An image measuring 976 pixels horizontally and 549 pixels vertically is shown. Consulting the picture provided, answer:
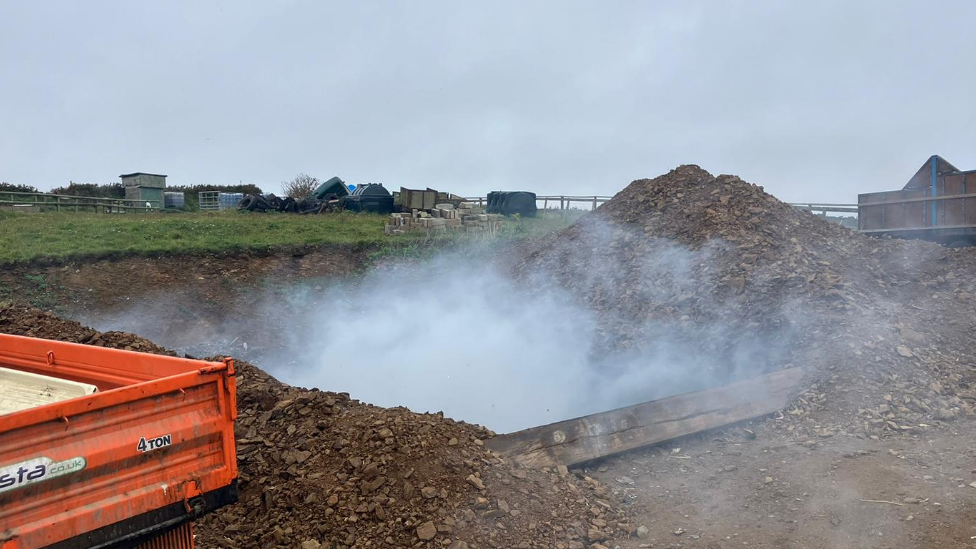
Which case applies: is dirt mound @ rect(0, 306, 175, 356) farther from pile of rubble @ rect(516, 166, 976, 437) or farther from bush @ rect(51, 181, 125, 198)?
bush @ rect(51, 181, 125, 198)

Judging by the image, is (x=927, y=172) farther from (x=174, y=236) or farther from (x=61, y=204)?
A: (x=61, y=204)

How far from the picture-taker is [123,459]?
3.09 metres

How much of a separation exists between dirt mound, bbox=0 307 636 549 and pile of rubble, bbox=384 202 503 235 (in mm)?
12606

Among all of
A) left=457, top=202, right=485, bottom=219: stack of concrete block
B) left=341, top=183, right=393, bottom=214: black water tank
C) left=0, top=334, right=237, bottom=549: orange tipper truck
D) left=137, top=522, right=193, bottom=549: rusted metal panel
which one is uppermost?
left=341, top=183, right=393, bottom=214: black water tank

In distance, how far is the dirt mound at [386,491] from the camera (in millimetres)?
4492

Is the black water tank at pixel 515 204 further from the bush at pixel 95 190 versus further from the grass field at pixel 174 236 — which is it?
the bush at pixel 95 190

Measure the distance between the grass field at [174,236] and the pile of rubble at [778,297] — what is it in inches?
209

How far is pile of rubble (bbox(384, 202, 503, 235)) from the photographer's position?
59.8 ft

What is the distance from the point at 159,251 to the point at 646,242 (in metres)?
9.53

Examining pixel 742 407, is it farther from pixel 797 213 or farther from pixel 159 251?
pixel 159 251

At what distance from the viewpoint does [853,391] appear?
7145 millimetres

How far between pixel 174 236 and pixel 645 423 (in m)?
12.6

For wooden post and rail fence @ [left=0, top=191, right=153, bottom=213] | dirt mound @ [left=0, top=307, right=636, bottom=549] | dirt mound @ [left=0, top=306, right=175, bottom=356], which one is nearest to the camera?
dirt mound @ [left=0, top=307, right=636, bottom=549]

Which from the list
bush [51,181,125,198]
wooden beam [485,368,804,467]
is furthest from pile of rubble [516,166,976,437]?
bush [51,181,125,198]
